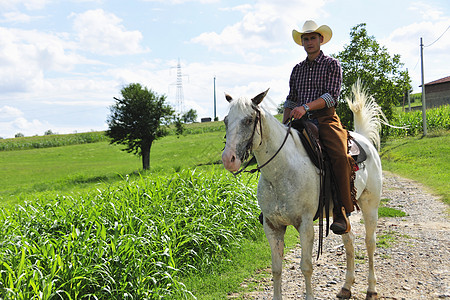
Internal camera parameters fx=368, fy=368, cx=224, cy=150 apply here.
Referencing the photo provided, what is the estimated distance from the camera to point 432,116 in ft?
102

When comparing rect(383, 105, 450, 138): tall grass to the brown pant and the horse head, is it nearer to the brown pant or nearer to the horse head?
the brown pant

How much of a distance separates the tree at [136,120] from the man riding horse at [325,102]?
2307cm

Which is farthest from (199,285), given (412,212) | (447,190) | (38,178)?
(38,178)

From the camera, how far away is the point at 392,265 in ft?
19.3

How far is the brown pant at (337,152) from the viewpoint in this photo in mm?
4102

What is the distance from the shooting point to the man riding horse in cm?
411

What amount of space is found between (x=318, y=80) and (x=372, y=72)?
23445 millimetres

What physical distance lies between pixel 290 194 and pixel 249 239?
3.76m

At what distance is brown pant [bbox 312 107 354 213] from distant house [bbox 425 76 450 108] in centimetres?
5033

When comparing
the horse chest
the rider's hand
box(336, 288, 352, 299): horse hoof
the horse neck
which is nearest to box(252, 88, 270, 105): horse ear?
the horse neck

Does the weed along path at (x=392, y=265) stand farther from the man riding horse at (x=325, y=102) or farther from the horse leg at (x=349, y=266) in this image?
the man riding horse at (x=325, y=102)

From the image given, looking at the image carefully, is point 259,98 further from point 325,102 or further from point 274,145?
point 325,102

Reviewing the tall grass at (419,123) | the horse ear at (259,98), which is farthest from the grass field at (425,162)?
the horse ear at (259,98)

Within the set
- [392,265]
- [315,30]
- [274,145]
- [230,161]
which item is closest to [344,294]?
[392,265]
